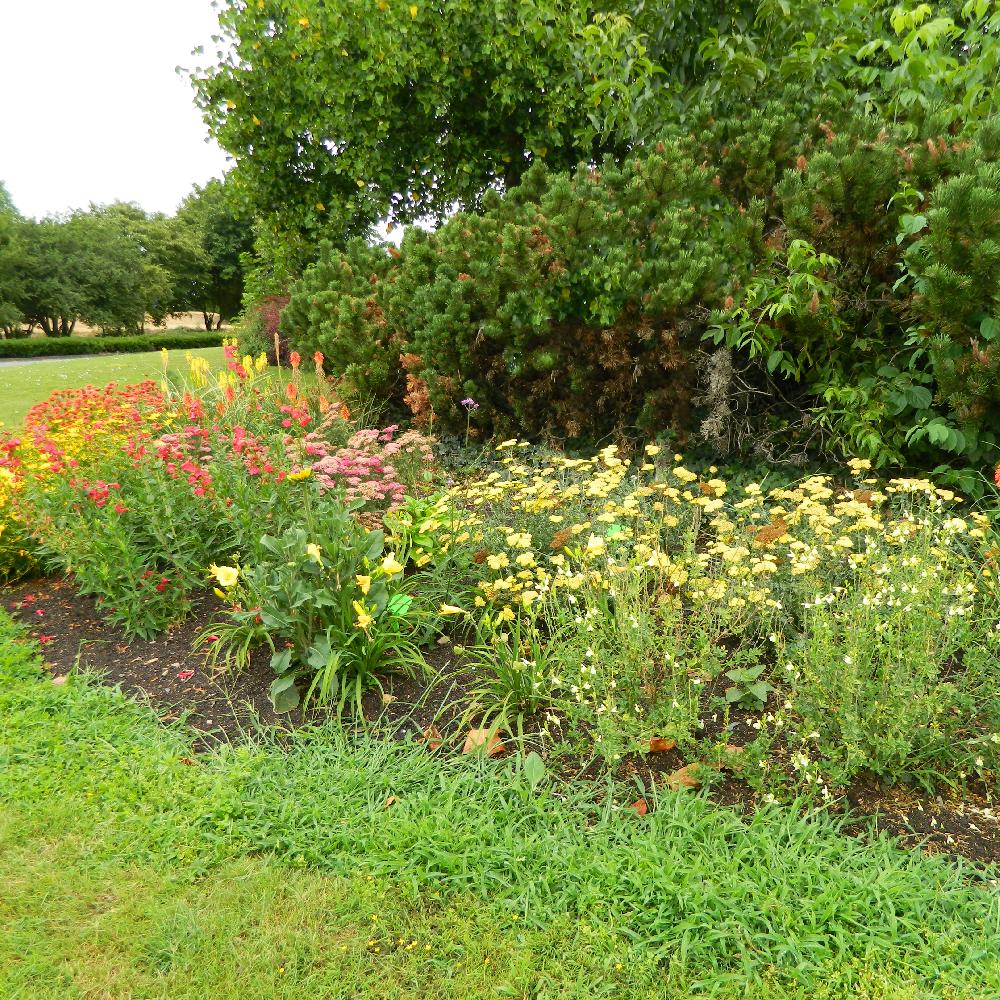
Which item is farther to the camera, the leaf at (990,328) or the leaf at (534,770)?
the leaf at (990,328)

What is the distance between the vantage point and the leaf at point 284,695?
3.05 metres

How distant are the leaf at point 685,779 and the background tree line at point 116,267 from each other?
34935 millimetres

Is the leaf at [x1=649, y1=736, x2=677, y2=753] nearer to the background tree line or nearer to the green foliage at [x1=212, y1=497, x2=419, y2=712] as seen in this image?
the green foliage at [x1=212, y1=497, x2=419, y2=712]

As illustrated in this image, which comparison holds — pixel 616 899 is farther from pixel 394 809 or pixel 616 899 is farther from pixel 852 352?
pixel 852 352

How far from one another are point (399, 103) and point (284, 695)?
7.63 metres

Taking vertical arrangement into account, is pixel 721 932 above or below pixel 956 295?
below

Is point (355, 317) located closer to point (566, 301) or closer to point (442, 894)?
point (566, 301)

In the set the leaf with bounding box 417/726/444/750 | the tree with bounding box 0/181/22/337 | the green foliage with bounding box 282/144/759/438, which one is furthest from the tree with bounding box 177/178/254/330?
the leaf with bounding box 417/726/444/750

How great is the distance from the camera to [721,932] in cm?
200

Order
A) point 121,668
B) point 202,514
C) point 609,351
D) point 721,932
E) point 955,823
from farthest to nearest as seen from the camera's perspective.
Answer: point 609,351, point 202,514, point 121,668, point 955,823, point 721,932

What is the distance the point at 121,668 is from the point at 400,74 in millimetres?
6836

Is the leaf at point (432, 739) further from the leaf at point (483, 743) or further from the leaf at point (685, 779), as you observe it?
the leaf at point (685, 779)

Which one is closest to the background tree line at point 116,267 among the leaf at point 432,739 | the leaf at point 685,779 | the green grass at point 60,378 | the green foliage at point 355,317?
the green grass at point 60,378

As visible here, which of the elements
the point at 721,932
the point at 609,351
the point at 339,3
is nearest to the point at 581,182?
the point at 609,351
